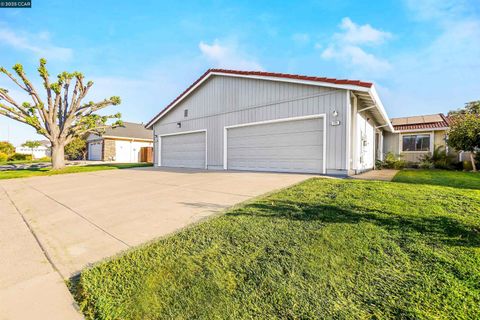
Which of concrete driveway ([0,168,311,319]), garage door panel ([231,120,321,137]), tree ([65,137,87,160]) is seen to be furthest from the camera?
tree ([65,137,87,160])

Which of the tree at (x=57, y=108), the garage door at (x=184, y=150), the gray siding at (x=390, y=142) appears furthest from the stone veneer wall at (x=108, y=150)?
the gray siding at (x=390, y=142)

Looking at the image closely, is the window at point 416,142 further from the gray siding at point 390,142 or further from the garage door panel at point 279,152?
the garage door panel at point 279,152

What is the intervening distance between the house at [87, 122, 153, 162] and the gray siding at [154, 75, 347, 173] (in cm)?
1244

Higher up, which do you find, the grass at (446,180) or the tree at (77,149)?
the tree at (77,149)

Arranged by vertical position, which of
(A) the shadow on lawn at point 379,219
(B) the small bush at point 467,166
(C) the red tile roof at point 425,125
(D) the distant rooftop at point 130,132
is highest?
(D) the distant rooftop at point 130,132

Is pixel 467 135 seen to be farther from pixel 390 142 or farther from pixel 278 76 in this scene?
pixel 278 76

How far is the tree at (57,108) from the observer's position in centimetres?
1204

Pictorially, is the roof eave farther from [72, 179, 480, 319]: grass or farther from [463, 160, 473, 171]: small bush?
[463, 160, 473, 171]: small bush

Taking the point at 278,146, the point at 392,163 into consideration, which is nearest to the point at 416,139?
the point at 392,163

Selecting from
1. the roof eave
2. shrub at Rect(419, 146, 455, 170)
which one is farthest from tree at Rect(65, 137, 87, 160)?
shrub at Rect(419, 146, 455, 170)

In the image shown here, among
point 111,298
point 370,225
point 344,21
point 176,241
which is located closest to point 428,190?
point 370,225

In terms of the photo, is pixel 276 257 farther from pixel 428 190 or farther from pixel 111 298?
pixel 428 190

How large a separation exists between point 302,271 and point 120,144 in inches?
1008

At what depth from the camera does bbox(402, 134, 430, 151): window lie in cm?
1327
